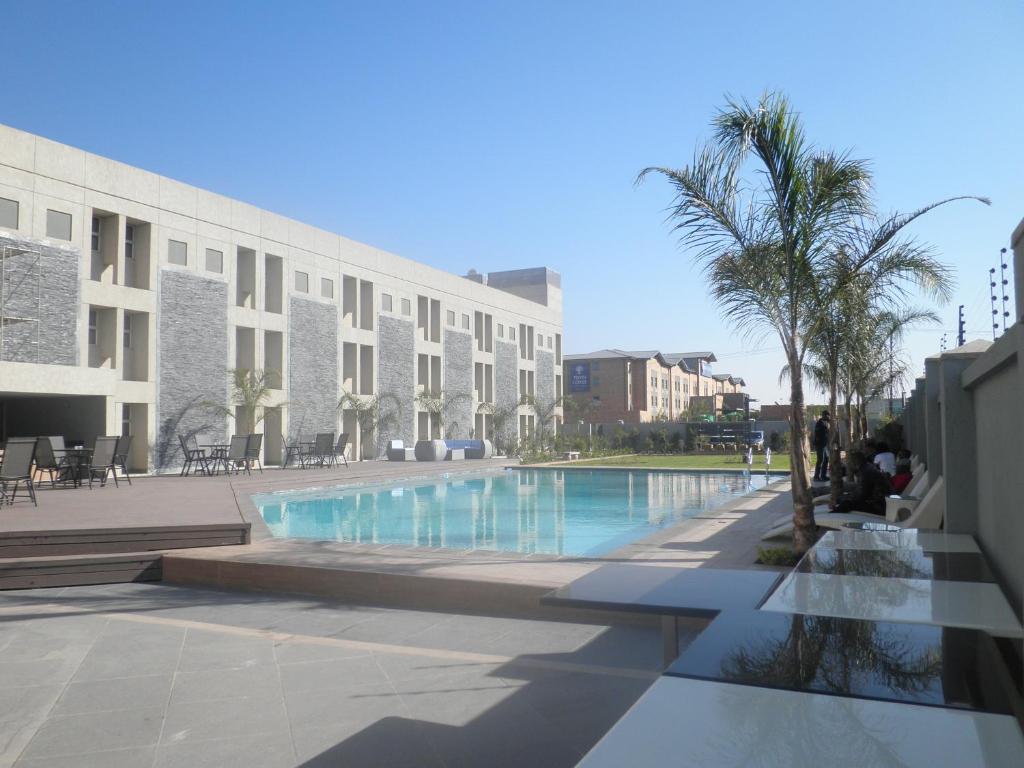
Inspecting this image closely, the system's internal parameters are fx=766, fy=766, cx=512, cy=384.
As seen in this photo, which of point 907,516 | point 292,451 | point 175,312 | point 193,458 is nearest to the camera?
point 907,516

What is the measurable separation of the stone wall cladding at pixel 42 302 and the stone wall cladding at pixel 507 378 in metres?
21.3

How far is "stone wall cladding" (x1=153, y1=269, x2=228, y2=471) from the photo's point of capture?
2067 cm

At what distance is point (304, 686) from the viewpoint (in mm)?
4098

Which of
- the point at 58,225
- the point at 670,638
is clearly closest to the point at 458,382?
the point at 58,225

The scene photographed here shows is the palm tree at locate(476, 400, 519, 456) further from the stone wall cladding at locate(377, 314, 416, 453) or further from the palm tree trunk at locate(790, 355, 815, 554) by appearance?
the palm tree trunk at locate(790, 355, 815, 554)

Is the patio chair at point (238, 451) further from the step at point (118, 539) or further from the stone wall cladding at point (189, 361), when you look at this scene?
the step at point (118, 539)

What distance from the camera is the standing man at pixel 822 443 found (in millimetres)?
15438

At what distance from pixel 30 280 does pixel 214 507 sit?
10.8 meters

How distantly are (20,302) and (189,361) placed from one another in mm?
4681

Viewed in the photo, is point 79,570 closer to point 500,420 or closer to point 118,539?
point 118,539

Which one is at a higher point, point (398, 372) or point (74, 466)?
point (398, 372)

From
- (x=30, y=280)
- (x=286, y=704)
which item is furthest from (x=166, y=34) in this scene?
(x=286, y=704)

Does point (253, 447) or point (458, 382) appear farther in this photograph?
point (458, 382)

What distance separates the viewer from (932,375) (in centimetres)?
700
